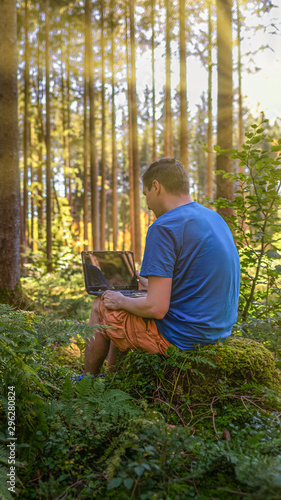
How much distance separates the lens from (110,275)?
13.9ft

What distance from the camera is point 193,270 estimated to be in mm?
2861

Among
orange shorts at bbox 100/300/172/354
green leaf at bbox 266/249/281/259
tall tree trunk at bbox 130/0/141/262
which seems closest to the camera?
orange shorts at bbox 100/300/172/354

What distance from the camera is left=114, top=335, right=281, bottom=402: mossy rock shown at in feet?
9.09

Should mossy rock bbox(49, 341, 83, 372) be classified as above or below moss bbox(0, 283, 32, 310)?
below

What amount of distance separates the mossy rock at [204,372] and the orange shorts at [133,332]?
93 mm

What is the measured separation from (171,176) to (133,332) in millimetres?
1337

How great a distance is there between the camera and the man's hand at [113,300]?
311 centimetres

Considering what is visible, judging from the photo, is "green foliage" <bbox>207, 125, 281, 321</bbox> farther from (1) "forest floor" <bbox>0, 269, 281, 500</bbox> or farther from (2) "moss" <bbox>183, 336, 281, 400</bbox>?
(1) "forest floor" <bbox>0, 269, 281, 500</bbox>

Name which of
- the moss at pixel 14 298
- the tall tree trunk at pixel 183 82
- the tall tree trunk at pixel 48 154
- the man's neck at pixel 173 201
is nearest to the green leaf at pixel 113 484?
the man's neck at pixel 173 201

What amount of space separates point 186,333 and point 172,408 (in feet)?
1.80

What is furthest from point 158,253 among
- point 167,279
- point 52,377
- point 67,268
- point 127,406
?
point 67,268

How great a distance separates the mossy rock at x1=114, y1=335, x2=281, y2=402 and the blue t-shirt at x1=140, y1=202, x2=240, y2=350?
6.4 inches

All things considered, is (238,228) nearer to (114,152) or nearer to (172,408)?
(172,408)

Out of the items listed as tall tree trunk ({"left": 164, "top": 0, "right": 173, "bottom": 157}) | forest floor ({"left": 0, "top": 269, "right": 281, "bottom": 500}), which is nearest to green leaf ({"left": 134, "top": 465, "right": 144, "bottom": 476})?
forest floor ({"left": 0, "top": 269, "right": 281, "bottom": 500})
